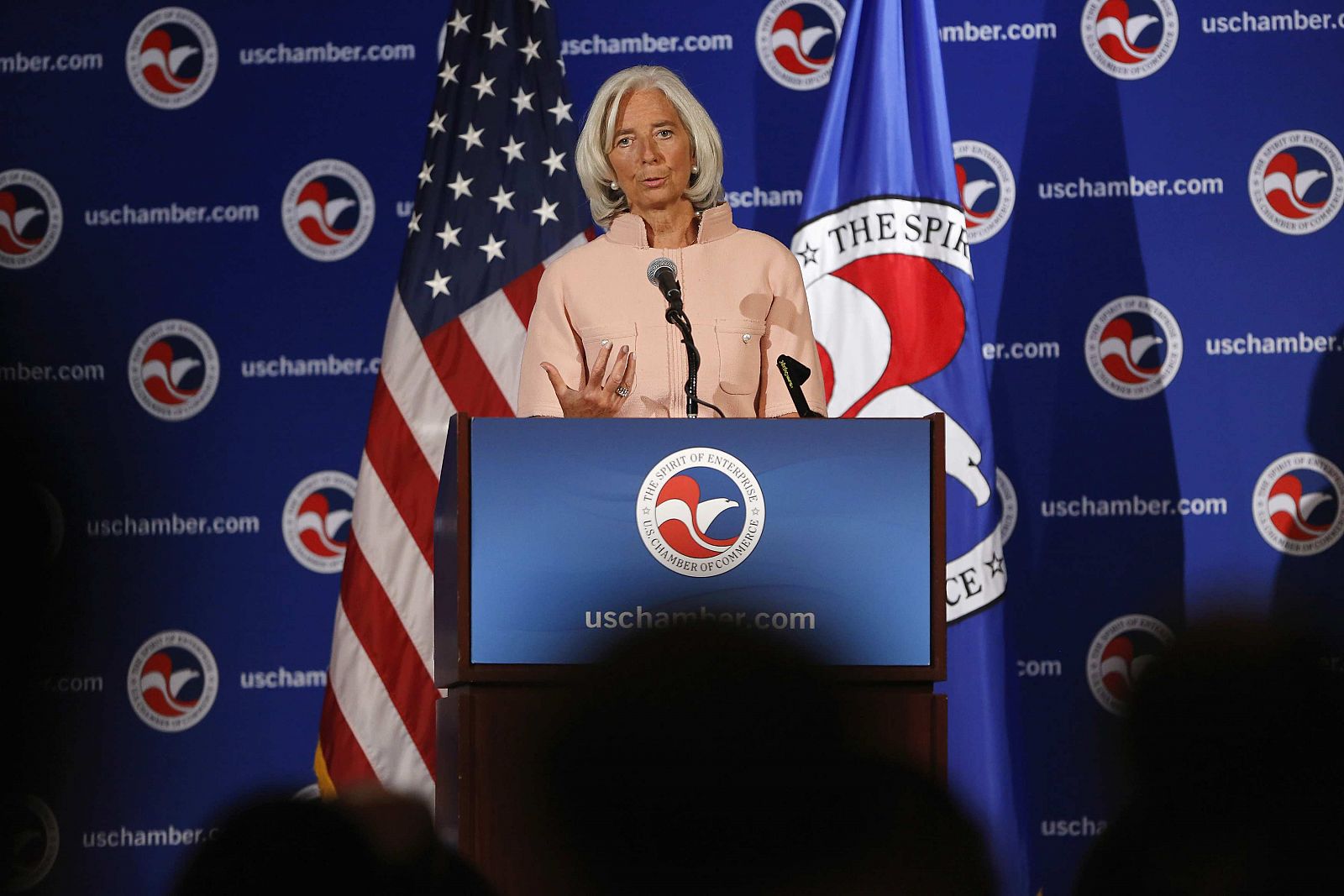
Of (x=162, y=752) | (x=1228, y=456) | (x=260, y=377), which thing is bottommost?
(x=162, y=752)

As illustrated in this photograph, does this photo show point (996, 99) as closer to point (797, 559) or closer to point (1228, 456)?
point (1228, 456)

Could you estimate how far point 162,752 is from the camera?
4.47 metres

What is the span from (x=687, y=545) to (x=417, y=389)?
224cm

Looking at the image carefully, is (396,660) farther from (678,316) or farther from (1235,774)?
(1235,774)

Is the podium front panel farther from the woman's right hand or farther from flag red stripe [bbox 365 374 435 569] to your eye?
flag red stripe [bbox 365 374 435 569]

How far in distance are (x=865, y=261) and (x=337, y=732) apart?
2.00m

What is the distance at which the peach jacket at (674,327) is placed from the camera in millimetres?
2763

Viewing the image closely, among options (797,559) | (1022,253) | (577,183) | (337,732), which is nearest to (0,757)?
(797,559)

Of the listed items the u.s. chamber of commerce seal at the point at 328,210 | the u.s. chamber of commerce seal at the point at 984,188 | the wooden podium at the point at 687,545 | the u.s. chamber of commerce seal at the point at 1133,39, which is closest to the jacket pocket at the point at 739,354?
the wooden podium at the point at 687,545

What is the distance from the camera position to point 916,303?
3998mm

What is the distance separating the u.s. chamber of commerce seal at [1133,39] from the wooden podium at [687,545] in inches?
108

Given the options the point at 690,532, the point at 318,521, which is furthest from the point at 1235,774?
the point at 318,521

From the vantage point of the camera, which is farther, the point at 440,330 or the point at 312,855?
the point at 440,330

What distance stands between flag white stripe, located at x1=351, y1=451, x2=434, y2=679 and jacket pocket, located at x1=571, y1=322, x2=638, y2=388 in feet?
5.08
